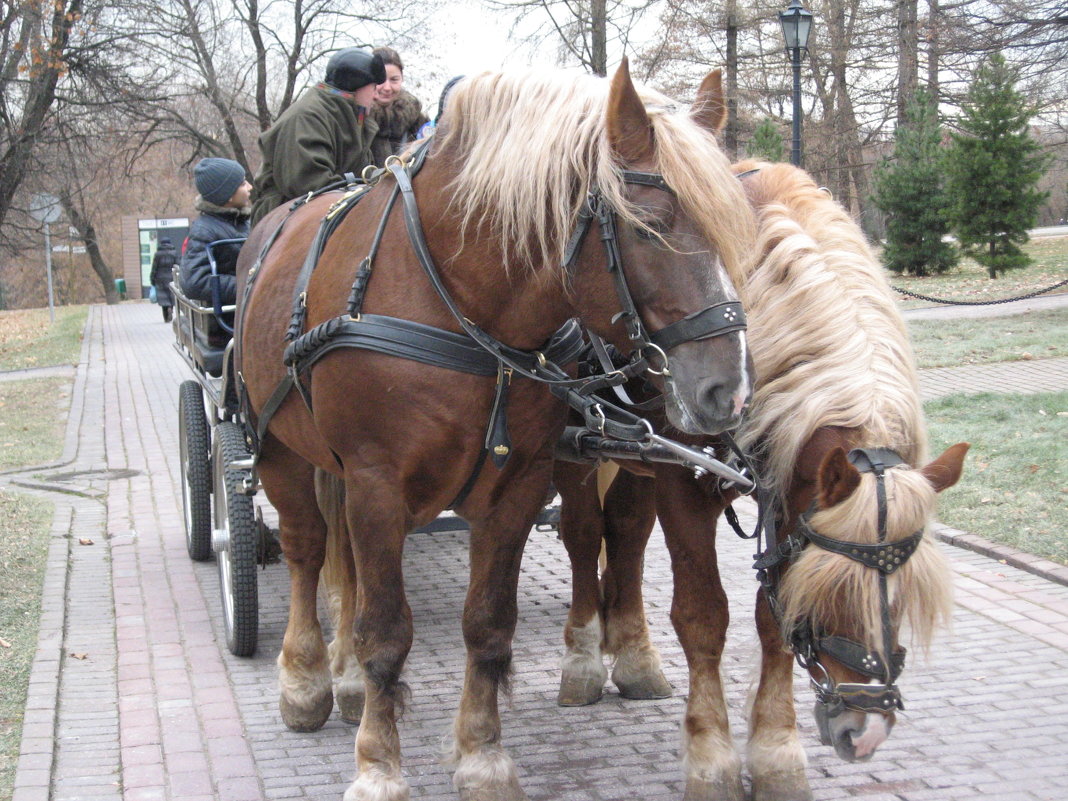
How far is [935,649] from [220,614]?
334 centimetres

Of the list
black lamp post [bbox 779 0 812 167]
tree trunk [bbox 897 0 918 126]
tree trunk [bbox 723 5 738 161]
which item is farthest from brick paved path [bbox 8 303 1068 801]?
tree trunk [bbox 897 0 918 126]

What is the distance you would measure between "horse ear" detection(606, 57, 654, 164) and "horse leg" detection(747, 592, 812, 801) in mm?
1475

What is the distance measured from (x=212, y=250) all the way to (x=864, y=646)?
405 centimetres

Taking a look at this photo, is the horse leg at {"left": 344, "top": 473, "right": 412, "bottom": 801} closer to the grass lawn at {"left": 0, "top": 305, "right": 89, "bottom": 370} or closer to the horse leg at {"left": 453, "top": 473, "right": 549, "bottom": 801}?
Result: the horse leg at {"left": 453, "top": 473, "right": 549, "bottom": 801}

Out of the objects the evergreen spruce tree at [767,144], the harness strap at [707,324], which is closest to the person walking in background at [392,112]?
the harness strap at [707,324]

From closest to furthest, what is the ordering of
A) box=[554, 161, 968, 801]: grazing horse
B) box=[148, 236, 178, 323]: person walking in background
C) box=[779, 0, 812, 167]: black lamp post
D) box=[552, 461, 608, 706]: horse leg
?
box=[554, 161, 968, 801]: grazing horse, box=[552, 461, 608, 706]: horse leg, box=[779, 0, 812, 167]: black lamp post, box=[148, 236, 178, 323]: person walking in background

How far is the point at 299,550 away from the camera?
4.39 metres

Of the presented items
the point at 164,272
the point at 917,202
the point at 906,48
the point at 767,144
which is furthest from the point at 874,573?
the point at 906,48

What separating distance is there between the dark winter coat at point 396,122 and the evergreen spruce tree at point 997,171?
17177 millimetres

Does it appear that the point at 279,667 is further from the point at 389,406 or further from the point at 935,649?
the point at 935,649

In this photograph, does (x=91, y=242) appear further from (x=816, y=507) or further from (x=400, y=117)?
(x=816, y=507)

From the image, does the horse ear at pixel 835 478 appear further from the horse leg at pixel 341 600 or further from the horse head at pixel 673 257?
the horse leg at pixel 341 600

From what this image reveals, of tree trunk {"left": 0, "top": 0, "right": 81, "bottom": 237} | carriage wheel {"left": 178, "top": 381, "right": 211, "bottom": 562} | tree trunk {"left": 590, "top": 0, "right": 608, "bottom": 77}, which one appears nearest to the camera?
carriage wheel {"left": 178, "top": 381, "right": 211, "bottom": 562}

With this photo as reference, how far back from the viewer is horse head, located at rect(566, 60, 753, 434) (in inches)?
104
